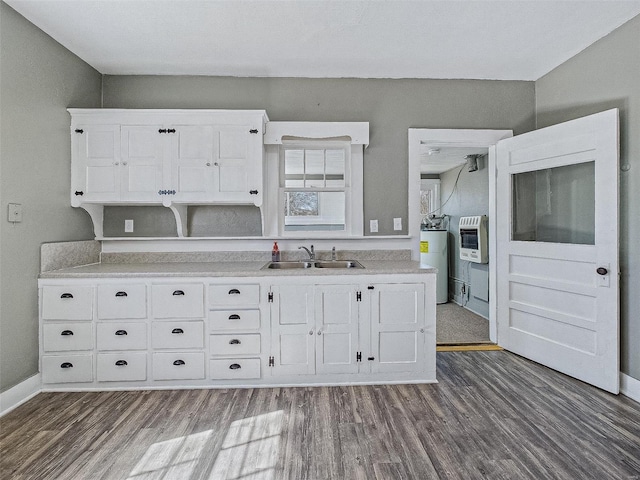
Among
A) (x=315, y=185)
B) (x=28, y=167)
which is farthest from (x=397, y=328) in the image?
(x=28, y=167)

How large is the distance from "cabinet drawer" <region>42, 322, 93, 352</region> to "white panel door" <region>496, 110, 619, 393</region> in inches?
136

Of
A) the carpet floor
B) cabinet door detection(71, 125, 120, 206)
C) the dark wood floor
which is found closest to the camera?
the dark wood floor

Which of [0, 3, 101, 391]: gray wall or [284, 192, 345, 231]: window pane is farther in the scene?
[284, 192, 345, 231]: window pane

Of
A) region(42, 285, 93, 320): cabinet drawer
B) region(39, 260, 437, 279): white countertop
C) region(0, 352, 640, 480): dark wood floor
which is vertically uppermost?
region(39, 260, 437, 279): white countertop

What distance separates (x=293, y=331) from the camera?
2605 mm

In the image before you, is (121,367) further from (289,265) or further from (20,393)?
(289,265)

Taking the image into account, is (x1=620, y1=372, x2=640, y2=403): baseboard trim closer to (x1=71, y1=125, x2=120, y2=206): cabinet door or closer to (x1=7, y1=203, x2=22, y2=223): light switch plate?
(x1=71, y1=125, x2=120, y2=206): cabinet door

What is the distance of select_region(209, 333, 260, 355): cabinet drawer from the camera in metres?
2.58

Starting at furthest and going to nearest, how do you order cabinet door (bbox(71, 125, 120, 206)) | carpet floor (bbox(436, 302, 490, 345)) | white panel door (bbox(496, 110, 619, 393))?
carpet floor (bbox(436, 302, 490, 345)), cabinet door (bbox(71, 125, 120, 206)), white panel door (bbox(496, 110, 619, 393))

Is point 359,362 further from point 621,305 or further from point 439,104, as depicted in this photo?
point 439,104

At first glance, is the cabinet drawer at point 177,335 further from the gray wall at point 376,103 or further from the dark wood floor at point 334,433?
the gray wall at point 376,103

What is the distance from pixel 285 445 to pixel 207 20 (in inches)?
107

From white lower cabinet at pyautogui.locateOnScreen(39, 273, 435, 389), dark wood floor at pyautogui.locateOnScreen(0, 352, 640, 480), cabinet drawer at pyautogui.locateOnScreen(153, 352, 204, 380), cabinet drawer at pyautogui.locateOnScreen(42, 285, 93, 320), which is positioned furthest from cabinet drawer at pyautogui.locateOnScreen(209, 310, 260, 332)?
cabinet drawer at pyautogui.locateOnScreen(42, 285, 93, 320)

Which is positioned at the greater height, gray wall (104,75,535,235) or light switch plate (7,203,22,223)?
gray wall (104,75,535,235)
